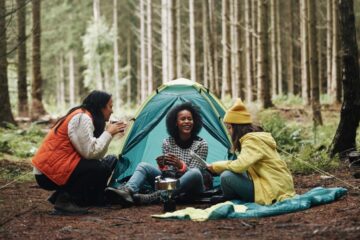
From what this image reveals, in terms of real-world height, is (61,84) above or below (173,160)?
above

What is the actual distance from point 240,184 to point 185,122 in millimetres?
1169

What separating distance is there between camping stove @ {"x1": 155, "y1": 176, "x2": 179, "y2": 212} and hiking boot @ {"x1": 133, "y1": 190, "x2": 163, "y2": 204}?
37 centimetres

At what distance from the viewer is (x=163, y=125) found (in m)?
8.34

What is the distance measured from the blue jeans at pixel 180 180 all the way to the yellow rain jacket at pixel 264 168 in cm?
60

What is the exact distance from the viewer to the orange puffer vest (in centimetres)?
575

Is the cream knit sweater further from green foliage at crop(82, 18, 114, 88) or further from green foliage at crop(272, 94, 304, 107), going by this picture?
green foliage at crop(82, 18, 114, 88)

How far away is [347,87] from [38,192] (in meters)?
4.41

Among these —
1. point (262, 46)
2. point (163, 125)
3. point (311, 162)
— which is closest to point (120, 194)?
point (163, 125)

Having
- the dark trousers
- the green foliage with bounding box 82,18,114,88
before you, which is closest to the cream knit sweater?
the dark trousers

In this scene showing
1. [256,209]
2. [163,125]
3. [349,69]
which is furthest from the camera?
[163,125]

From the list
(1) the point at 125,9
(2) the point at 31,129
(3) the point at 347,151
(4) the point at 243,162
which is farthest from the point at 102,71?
(4) the point at 243,162

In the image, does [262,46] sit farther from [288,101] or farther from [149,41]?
[149,41]

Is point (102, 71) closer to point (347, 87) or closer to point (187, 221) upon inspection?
point (347, 87)

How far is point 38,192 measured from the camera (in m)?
7.39
